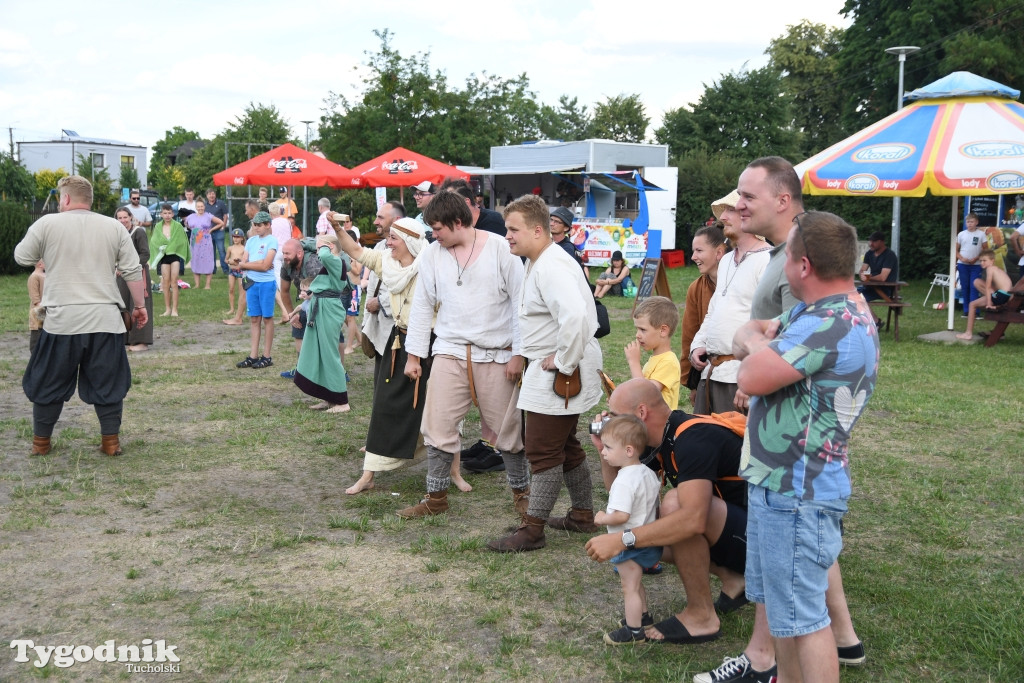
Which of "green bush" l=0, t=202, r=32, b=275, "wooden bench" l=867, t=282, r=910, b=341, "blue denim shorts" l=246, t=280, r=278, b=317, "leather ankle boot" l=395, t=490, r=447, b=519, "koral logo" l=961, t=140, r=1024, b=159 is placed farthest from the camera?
"green bush" l=0, t=202, r=32, b=275

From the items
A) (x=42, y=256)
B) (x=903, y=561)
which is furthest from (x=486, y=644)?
(x=42, y=256)

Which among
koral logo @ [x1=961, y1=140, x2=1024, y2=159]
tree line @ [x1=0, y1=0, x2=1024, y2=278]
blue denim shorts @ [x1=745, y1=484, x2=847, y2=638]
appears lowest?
blue denim shorts @ [x1=745, y1=484, x2=847, y2=638]

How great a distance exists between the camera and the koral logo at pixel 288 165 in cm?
1972

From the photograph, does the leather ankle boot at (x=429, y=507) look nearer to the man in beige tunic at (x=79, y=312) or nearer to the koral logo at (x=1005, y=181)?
the man in beige tunic at (x=79, y=312)

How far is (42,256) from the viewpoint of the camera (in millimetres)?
6688

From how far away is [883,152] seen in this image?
42.8 feet

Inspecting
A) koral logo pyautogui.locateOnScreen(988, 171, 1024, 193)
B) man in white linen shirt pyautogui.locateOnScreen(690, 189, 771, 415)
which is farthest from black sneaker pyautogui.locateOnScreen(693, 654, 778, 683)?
koral logo pyautogui.locateOnScreen(988, 171, 1024, 193)

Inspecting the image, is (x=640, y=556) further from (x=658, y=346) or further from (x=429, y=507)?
(x=429, y=507)

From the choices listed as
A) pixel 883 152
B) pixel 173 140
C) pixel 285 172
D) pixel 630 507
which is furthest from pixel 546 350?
pixel 173 140

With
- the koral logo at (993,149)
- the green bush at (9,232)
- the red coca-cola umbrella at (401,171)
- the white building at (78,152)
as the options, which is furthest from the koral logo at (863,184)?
the white building at (78,152)

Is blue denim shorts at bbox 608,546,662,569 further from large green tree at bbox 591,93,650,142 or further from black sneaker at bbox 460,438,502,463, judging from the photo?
large green tree at bbox 591,93,650,142

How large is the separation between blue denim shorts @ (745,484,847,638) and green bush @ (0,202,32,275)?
21.3 meters

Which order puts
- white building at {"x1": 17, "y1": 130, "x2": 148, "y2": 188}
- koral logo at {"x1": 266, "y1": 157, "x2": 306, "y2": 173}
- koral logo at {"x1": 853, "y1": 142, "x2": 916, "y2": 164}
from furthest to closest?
1. white building at {"x1": 17, "y1": 130, "x2": 148, "y2": 188}
2. koral logo at {"x1": 266, "y1": 157, "x2": 306, "y2": 173}
3. koral logo at {"x1": 853, "y1": 142, "x2": 916, "y2": 164}

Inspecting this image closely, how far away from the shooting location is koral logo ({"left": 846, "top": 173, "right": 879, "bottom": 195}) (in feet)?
41.8
